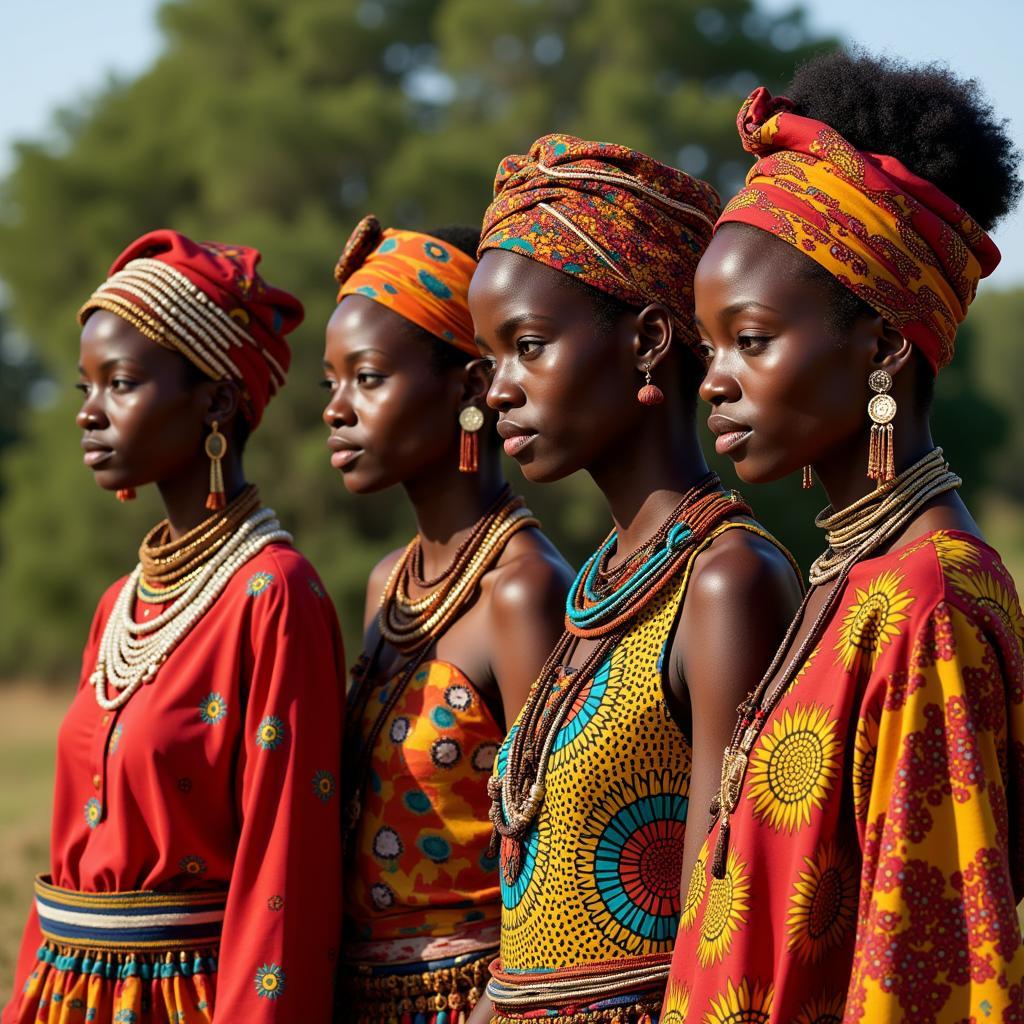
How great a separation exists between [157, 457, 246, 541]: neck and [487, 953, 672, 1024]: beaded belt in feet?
5.88

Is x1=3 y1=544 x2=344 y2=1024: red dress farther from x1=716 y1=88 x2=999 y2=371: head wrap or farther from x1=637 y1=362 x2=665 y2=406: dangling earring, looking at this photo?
x1=716 y1=88 x2=999 y2=371: head wrap

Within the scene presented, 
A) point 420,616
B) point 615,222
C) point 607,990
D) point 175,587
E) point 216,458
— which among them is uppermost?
point 615,222

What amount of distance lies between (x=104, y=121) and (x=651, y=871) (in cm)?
2467

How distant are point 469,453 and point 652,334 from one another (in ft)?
2.80

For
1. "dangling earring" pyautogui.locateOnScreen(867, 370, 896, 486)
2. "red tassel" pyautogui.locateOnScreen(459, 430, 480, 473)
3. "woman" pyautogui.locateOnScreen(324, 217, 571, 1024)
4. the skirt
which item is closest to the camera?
"dangling earring" pyautogui.locateOnScreen(867, 370, 896, 486)

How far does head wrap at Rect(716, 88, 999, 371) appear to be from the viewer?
2484 millimetres

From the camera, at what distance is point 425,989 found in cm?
352

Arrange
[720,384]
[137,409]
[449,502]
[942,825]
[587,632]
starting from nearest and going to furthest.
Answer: [942,825]
[720,384]
[587,632]
[449,502]
[137,409]

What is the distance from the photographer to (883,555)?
2.46 meters

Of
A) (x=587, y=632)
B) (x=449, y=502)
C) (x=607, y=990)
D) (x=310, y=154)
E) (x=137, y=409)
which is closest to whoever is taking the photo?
(x=607, y=990)

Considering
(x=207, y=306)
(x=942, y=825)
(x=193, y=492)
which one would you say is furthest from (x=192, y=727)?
(x=942, y=825)

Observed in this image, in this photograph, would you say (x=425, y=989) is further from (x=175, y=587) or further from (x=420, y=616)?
(x=175, y=587)

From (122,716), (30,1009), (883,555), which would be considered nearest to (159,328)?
(122,716)

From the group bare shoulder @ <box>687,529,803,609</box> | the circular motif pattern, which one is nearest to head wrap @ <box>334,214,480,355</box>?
bare shoulder @ <box>687,529,803,609</box>
